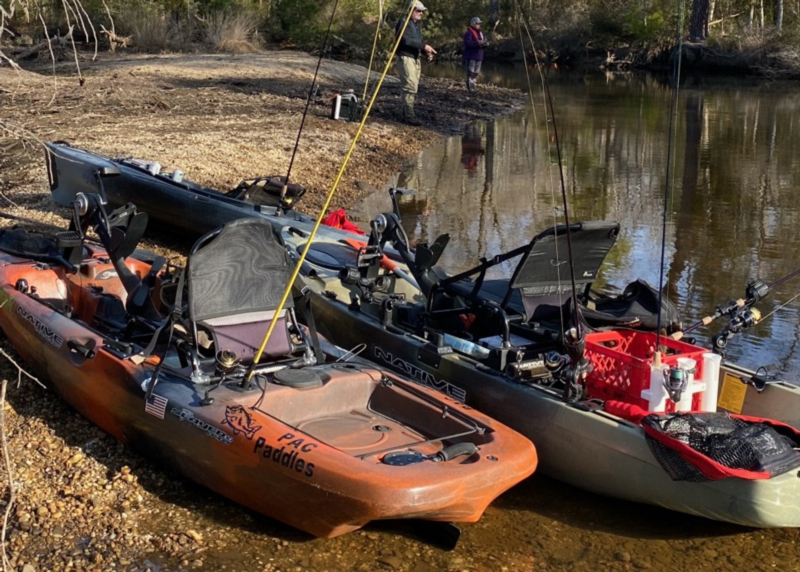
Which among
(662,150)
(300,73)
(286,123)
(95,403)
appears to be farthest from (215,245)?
(300,73)

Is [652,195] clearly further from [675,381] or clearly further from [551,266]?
[675,381]

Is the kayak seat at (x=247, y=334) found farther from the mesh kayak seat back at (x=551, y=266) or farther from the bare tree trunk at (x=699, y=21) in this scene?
the bare tree trunk at (x=699, y=21)

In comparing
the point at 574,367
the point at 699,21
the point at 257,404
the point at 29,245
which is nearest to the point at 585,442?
the point at 574,367

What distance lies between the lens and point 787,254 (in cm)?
1188

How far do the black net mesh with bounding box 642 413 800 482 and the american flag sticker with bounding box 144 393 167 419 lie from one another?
2669mm

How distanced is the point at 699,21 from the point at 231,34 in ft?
63.5

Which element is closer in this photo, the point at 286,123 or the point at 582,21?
the point at 286,123

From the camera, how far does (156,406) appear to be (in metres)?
5.86

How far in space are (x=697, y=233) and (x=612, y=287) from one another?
2859 millimetres

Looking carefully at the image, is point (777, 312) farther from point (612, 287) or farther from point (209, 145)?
point (209, 145)

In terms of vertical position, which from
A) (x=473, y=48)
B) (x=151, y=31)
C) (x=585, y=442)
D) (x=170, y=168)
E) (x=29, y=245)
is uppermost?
(x=151, y=31)

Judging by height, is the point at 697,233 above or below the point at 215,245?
below

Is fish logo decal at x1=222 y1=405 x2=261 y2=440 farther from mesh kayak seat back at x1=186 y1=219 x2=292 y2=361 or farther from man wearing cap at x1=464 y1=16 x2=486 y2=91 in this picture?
man wearing cap at x1=464 y1=16 x2=486 y2=91

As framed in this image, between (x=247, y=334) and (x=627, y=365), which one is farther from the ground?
(x=247, y=334)
